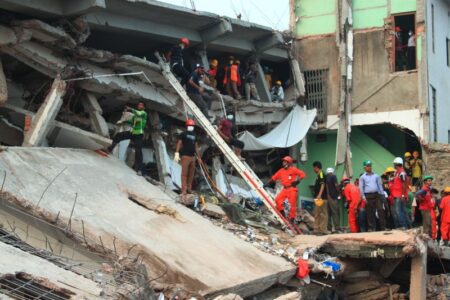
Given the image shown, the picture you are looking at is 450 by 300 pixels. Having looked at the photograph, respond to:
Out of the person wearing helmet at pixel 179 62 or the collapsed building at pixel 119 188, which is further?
the person wearing helmet at pixel 179 62

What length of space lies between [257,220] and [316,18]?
9986 millimetres

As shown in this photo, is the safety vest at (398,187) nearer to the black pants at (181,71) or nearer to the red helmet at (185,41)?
the black pants at (181,71)

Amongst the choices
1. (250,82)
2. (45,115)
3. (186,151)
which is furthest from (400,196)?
(45,115)

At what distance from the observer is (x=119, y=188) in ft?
37.7

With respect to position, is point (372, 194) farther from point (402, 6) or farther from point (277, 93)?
point (402, 6)

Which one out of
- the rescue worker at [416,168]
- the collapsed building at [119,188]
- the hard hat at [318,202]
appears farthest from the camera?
the rescue worker at [416,168]

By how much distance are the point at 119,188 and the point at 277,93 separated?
10.6m

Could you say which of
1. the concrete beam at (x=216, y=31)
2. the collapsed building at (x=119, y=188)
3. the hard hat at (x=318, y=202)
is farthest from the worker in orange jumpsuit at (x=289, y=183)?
the concrete beam at (x=216, y=31)

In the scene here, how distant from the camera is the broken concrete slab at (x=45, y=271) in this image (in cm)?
629

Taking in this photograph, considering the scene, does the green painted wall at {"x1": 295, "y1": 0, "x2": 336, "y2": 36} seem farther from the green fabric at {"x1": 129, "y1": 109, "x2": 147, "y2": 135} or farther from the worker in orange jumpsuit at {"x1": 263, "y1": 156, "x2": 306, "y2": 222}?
the green fabric at {"x1": 129, "y1": 109, "x2": 147, "y2": 135}

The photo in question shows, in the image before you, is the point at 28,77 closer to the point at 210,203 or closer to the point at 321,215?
the point at 210,203

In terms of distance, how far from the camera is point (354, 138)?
2236 centimetres

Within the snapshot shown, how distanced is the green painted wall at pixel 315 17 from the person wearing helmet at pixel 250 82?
323 centimetres

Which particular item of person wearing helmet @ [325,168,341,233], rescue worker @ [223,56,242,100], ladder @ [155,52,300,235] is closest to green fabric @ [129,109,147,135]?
ladder @ [155,52,300,235]
